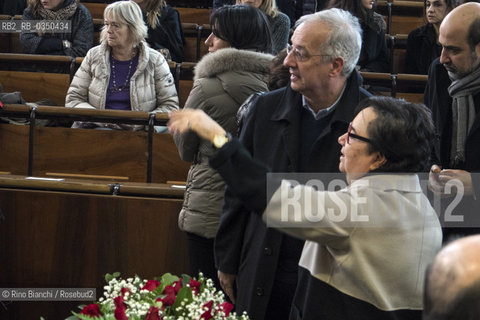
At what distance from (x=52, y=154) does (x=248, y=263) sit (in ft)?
5.86

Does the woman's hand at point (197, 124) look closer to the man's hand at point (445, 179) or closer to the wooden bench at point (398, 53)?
the man's hand at point (445, 179)

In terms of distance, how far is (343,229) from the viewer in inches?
67.0

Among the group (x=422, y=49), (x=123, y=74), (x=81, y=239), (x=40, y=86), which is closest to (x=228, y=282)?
(x=81, y=239)

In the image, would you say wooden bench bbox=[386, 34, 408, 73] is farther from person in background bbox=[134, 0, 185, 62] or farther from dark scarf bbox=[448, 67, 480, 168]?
dark scarf bbox=[448, 67, 480, 168]

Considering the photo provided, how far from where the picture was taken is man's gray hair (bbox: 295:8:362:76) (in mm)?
2240

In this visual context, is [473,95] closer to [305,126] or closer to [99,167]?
[305,126]

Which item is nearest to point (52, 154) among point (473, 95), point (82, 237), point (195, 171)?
point (82, 237)

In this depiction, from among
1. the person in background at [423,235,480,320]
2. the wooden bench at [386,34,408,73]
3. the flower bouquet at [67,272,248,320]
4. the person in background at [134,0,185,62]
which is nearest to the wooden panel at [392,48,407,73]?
the wooden bench at [386,34,408,73]

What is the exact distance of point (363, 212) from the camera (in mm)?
1702

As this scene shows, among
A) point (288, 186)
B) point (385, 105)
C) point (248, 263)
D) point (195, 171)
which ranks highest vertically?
point (385, 105)

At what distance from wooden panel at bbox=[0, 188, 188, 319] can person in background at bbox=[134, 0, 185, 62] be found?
207 centimetres

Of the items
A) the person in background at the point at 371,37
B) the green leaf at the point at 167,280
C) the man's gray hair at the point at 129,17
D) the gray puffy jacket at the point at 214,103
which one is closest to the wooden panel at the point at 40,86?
the man's gray hair at the point at 129,17

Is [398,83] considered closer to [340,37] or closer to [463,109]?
[463,109]

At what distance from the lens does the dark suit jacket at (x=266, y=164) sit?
7.23ft
